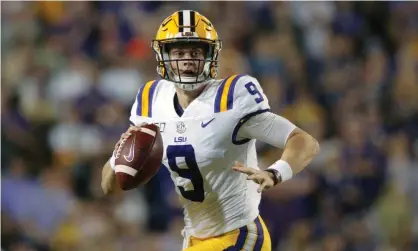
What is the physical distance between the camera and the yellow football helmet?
4223mm

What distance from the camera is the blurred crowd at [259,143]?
6941 millimetres

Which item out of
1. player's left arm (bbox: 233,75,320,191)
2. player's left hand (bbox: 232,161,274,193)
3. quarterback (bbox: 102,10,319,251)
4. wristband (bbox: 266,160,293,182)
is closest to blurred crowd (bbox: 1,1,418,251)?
quarterback (bbox: 102,10,319,251)

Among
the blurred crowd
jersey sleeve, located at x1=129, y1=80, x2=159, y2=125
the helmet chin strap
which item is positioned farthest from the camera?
the blurred crowd

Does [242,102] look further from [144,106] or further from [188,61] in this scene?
[144,106]

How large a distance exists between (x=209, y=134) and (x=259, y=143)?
9.45ft

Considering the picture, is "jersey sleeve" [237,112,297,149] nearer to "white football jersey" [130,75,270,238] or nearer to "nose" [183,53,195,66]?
"white football jersey" [130,75,270,238]

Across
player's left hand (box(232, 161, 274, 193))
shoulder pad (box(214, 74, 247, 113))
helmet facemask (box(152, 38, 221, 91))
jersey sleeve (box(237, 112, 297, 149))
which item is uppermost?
helmet facemask (box(152, 38, 221, 91))

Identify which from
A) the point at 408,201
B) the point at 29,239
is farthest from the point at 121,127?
the point at 408,201

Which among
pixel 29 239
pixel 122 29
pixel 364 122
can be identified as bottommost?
pixel 29 239

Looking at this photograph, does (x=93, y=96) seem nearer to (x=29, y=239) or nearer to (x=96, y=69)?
(x=96, y=69)

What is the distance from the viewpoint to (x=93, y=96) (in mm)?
7645

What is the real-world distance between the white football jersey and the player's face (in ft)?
0.37

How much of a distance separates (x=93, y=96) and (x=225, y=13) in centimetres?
157

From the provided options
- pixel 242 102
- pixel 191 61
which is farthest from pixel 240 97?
pixel 191 61
